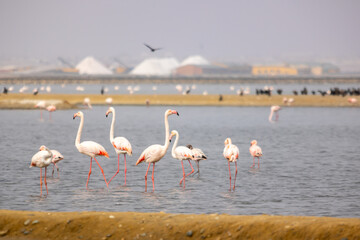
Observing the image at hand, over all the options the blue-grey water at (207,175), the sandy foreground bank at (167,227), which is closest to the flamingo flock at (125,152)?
the blue-grey water at (207,175)

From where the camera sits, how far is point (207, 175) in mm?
21266

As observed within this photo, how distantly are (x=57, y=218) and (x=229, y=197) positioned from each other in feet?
19.1

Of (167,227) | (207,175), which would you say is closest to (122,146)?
(207,175)

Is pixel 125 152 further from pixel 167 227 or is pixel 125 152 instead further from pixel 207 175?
pixel 167 227

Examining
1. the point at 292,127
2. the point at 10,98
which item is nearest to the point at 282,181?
the point at 292,127

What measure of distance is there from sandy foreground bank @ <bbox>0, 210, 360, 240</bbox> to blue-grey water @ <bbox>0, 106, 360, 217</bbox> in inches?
107

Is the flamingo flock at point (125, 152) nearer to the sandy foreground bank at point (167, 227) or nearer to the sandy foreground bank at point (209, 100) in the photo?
the sandy foreground bank at point (167, 227)

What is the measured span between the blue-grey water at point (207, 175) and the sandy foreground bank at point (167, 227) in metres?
2.72

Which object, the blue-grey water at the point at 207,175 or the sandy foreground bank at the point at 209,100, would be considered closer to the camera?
the blue-grey water at the point at 207,175

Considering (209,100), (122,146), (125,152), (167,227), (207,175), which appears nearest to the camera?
(167,227)

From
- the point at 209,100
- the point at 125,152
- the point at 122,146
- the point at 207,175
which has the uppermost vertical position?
the point at 209,100

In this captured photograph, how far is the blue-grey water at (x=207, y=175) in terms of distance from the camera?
52.4ft

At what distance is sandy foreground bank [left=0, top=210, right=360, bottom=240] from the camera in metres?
11.5

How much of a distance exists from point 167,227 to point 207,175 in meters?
9.29
